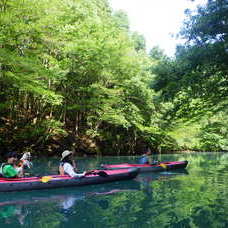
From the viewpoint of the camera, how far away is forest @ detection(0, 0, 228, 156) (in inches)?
281

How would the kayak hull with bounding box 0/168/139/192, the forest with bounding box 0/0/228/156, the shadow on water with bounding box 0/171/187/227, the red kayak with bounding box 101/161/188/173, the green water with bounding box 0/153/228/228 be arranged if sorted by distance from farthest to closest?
the red kayak with bounding box 101/161/188/173
the kayak hull with bounding box 0/168/139/192
the forest with bounding box 0/0/228/156
the shadow on water with bounding box 0/171/187/227
the green water with bounding box 0/153/228/228

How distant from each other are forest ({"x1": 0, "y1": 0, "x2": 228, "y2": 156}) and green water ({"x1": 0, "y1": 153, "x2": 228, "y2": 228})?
225 cm

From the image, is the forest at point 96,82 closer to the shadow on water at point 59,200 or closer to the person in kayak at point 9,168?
the shadow on water at point 59,200

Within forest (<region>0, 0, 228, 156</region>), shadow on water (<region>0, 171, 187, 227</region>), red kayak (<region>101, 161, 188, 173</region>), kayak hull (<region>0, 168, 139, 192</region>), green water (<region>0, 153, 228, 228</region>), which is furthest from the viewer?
red kayak (<region>101, 161, 188, 173</region>)

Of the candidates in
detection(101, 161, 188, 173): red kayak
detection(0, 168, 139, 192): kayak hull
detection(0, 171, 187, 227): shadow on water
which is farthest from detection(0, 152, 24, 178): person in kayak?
detection(101, 161, 188, 173): red kayak


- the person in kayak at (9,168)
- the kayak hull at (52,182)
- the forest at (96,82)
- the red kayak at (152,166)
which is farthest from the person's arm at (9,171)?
the red kayak at (152,166)

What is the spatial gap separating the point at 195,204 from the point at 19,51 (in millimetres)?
11944

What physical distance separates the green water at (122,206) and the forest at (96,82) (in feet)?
7.37

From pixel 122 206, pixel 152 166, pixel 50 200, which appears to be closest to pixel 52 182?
pixel 50 200

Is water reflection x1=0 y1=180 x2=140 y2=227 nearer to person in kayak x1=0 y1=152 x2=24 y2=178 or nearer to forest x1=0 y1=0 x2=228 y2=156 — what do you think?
person in kayak x1=0 y1=152 x2=24 y2=178

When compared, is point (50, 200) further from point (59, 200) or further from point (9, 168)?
point (9, 168)

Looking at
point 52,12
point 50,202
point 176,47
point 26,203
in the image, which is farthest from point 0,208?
point 52,12

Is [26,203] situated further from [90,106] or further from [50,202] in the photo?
[90,106]

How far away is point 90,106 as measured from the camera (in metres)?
20.3
